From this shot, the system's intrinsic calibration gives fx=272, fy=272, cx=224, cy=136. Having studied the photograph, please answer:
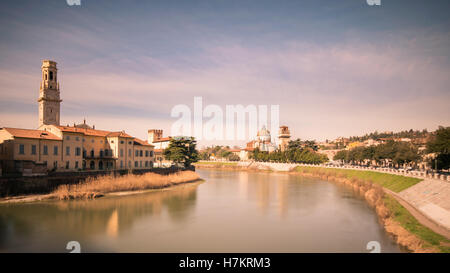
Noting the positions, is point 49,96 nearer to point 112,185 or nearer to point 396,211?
point 112,185

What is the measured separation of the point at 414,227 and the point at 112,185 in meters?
35.8

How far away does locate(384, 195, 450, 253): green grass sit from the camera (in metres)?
16.8

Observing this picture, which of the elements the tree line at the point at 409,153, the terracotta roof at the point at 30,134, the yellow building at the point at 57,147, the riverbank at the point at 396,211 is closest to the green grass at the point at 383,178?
the riverbank at the point at 396,211

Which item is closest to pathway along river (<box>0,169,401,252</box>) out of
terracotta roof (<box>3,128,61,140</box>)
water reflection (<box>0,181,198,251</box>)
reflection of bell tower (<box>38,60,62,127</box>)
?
water reflection (<box>0,181,198,251</box>)

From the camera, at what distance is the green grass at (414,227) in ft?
55.1

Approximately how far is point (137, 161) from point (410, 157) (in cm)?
5585

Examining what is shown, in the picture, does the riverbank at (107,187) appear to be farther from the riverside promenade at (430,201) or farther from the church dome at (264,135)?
the church dome at (264,135)

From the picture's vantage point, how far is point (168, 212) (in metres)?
30.1

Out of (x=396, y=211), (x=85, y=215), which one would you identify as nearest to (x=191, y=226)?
(x=85, y=215)

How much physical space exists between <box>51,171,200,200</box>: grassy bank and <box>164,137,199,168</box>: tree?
8428mm
